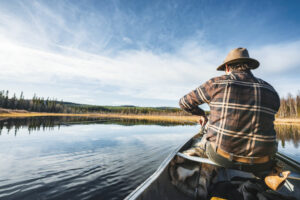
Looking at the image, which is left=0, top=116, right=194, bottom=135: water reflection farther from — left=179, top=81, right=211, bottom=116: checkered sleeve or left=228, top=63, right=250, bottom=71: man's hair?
left=228, top=63, right=250, bottom=71: man's hair

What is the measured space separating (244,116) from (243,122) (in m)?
0.09

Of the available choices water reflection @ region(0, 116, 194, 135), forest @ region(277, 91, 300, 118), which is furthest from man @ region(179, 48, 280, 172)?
forest @ region(277, 91, 300, 118)

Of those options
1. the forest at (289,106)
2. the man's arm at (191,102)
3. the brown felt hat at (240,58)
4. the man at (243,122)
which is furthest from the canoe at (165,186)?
the forest at (289,106)

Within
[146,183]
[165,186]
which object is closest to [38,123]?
[165,186]

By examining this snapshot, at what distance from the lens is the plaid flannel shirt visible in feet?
6.93

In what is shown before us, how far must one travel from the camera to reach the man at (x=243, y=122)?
2.11 meters

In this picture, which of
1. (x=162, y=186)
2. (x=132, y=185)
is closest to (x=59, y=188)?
(x=132, y=185)

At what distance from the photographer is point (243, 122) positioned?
6.99 ft

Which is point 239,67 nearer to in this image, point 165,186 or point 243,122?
point 243,122

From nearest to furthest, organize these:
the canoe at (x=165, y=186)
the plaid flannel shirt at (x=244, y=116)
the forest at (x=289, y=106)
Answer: the plaid flannel shirt at (x=244, y=116), the canoe at (x=165, y=186), the forest at (x=289, y=106)

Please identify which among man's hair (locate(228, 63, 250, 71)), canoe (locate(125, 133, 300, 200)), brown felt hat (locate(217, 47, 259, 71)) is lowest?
canoe (locate(125, 133, 300, 200))

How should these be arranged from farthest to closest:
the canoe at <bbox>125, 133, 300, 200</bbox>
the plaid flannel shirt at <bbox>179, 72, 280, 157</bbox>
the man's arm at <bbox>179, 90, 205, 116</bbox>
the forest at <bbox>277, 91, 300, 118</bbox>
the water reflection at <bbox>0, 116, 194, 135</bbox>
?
the forest at <bbox>277, 91, 300, 118</bbox>, the water reflection at <bbox>0, 116, 194, 135</bbox>, the man's arm at <bbox>179, 90, 205, 116</bbox>, the canoe at <bbox>125, 133, 300, 200</bbox>, the plaid flannel shirt at <bbox>179, 72, 280, 157</bbox>

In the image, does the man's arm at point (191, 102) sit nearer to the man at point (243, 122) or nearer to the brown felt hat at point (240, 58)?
the man at point (243, 122)

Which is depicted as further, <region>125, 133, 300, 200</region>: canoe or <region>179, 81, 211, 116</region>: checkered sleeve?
<region>179, 81, 211, 116</region>: checkered sleeve
